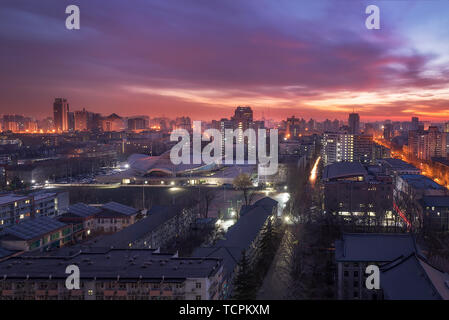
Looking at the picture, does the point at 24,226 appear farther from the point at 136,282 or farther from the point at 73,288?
the point at 136,282

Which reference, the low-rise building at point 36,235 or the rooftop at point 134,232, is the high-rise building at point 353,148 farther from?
the low-rise building at point 36,235

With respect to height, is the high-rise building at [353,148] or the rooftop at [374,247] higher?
the high-rise building at [353,148]

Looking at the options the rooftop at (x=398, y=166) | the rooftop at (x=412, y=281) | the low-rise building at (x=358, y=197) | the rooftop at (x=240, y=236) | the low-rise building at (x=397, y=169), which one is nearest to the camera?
the rooftop at (x=412, y=281)

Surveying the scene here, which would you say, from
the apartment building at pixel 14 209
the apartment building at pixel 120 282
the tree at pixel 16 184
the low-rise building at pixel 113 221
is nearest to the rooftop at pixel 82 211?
the low-rise building at pixel 113 221

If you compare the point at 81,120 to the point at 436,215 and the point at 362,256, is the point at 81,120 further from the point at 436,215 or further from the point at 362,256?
the point at 362,256

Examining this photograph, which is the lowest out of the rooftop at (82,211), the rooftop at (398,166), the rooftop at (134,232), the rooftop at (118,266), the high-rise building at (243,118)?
the rooftop at (134,232)

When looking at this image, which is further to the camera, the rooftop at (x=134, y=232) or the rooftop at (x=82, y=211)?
the rooftop at (x=82, y=211)
